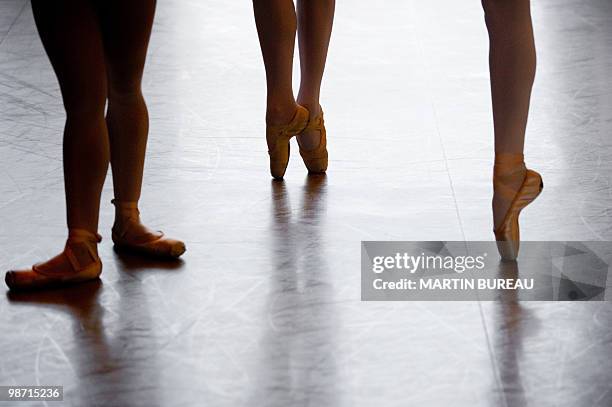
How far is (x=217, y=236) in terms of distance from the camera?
2436 mm

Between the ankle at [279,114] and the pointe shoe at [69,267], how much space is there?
681mm

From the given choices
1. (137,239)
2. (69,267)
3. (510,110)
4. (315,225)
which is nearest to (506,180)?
(510,110)

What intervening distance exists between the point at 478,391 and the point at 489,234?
0.67 metres

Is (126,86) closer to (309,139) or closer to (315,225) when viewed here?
(315,225)

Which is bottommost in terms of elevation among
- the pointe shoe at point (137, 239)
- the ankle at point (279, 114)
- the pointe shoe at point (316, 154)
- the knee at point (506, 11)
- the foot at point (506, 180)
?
the pointe shoe at point (316, 154)

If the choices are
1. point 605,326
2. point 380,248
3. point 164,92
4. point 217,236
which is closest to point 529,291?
point 605,326

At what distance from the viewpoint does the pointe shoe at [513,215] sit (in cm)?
228

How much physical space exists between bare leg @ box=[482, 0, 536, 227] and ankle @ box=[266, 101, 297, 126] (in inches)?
24.6

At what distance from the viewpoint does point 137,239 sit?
235 centimetres

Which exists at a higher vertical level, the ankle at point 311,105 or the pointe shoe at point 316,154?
the ankle at point 311,105

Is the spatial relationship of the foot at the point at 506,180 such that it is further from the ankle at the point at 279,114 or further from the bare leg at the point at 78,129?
the bare leg at the point at 78,129

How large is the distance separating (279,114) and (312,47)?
193 millimetres

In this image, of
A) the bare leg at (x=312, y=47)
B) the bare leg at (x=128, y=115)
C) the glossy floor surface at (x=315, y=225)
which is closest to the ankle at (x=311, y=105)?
the bare leg at (x=312, y=47)

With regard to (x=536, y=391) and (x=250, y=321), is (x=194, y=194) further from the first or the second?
(x=536, y=391)
